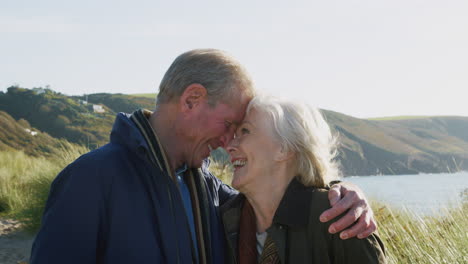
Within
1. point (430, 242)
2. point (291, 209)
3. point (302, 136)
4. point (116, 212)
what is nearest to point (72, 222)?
point (116, 212)

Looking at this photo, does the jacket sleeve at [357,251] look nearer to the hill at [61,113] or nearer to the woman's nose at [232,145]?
the woman's nose at [232,145]

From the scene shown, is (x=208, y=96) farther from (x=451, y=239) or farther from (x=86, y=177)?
(x=451, y=239)

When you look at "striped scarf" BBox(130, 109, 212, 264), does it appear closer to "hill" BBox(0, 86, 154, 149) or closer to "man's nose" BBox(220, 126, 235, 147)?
"man's nose" BBox(220, 126, 235, 147)

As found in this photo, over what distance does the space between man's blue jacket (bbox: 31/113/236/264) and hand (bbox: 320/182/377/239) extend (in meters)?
0.73

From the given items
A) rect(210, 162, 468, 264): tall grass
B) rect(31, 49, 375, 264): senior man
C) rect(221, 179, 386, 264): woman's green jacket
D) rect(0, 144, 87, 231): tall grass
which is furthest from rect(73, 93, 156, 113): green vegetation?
rect(221, 179, 386, 264): woman's green jacket

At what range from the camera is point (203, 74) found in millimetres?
2734

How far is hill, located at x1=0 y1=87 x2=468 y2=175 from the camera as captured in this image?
6550 centimetres

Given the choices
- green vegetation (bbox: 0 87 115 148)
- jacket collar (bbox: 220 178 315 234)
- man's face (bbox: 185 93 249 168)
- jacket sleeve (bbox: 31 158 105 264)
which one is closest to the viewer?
jacket sleeve (bbox: 31 158 105 264)

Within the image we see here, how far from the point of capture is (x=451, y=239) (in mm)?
4016

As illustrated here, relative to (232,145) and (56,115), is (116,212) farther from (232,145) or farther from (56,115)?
(56,115)

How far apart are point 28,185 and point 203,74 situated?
31.1 ft

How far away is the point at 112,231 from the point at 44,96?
83.4 metres

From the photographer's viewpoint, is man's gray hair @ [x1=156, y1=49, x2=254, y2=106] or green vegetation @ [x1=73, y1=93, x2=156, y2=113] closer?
man's gray hair @ [x1=156, y1=49, x2=254, y2=106]

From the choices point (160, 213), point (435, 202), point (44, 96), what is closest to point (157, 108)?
point (160, 213)
